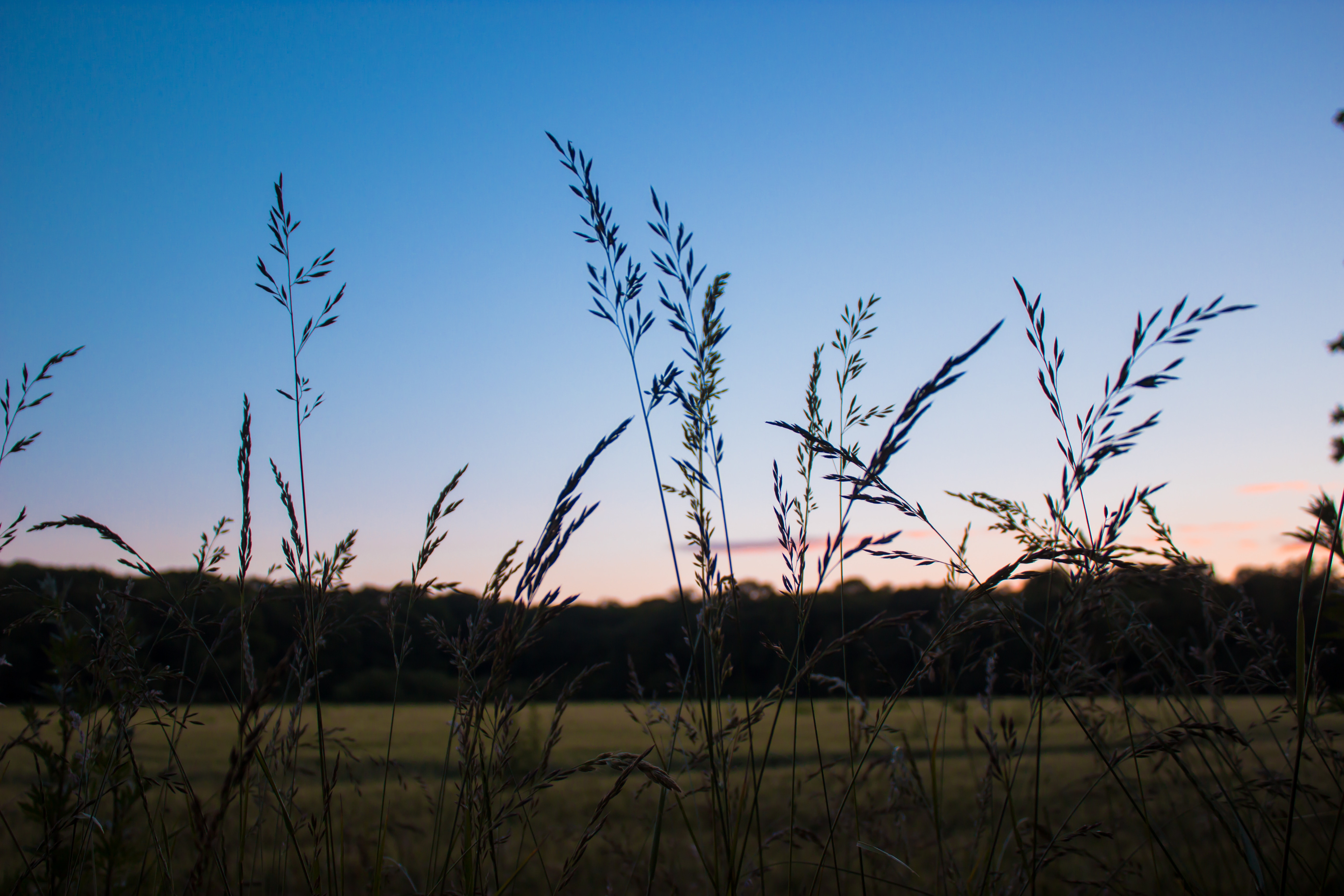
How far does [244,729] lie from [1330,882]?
2305mm

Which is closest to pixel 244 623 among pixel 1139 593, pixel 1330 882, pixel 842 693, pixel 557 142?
pixel 557 142

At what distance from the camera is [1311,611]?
4.10 metres

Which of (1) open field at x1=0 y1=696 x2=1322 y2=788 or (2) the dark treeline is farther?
(1) open field at x1=0 y1=696 x2=1322 y2=788

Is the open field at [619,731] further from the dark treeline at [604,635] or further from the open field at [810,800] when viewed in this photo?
the dark treeline at [604,635]

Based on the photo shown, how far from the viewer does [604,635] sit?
8781 mm

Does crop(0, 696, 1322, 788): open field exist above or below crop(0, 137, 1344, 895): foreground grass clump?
below

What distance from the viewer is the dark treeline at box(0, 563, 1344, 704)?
4.45 ft

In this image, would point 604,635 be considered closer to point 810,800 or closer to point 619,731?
point 619,731

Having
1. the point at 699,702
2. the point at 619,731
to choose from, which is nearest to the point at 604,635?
the point at 619,731

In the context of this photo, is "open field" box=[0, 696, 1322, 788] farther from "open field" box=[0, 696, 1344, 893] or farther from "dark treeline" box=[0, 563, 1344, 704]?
"dark treeline" box=[0, 563, 1344, 704]

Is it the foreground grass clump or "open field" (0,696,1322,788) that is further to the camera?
"open field" (0,696,1322,788)

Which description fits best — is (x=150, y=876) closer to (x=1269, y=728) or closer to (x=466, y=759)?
(x=466, y=759)

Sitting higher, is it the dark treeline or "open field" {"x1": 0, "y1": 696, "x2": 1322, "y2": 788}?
the dark treeline

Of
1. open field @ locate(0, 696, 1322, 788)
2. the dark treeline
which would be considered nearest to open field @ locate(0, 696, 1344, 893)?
open field @ locate(0, 696, 1322, 788)
